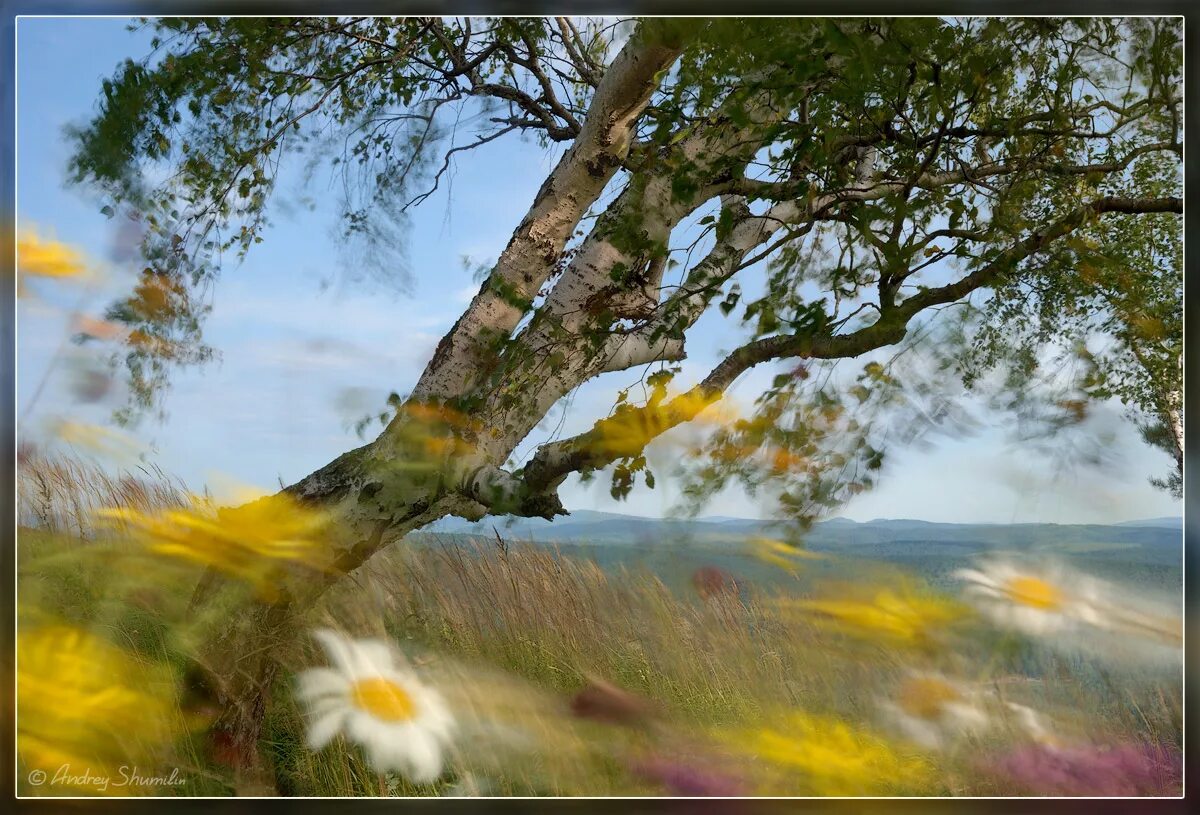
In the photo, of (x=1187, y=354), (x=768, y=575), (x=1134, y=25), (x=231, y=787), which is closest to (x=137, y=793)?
(x=231, y=787)

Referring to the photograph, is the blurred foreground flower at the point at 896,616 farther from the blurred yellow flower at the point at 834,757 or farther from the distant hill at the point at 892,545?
the blurred yellow flower at the point at 834,757

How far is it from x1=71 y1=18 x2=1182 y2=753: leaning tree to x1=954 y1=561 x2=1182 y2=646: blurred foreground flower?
27 centimetres

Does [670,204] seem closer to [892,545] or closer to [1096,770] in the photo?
[892,545]

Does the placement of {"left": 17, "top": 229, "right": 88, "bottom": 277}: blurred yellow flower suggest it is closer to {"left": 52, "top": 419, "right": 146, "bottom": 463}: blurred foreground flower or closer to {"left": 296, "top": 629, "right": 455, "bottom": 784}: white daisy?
{"left": 52, "top": 419, "right": 146, "bottom": 463}: blurred foreground flower

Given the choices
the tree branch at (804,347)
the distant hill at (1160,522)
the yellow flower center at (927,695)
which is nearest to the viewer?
the tree branch at (804,347)

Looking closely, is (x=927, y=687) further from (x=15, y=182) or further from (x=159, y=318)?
(x=15, y=182)

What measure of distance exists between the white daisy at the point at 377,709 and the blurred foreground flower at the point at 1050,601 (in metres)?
0.91

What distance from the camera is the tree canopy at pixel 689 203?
1299mm

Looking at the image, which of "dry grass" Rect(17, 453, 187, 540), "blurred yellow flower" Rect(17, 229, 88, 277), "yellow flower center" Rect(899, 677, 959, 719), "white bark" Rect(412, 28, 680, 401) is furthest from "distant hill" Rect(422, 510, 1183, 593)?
"blurred yellow flower" Rect(17, 229, 88, 277)

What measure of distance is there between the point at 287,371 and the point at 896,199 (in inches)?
39.8

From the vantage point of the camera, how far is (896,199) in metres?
1.18

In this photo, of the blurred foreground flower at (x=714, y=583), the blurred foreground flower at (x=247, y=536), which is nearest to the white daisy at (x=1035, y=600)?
the blurred foreground flower at (x=714, y=583)

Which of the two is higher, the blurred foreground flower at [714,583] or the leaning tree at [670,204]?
the leaning tree at [670,204]

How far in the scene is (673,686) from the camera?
5.51 ft
